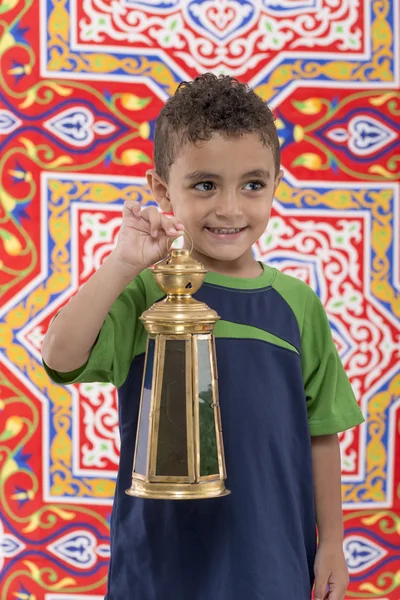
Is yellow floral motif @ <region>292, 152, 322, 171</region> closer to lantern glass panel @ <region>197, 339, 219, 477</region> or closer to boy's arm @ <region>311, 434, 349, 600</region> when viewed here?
boy's arm @ <region>311, 434, 349, 600</region>

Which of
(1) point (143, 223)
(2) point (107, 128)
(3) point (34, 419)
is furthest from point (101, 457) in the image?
(1) point (143, 223)

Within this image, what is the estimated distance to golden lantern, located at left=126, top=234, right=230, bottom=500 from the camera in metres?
0.74

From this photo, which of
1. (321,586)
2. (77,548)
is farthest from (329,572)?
(77,548)

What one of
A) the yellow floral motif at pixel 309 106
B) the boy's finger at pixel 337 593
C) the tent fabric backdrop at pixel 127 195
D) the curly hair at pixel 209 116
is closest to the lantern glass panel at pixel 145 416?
the curly hair at pixel 209 116

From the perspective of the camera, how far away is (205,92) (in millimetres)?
876

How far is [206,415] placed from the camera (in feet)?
2.48

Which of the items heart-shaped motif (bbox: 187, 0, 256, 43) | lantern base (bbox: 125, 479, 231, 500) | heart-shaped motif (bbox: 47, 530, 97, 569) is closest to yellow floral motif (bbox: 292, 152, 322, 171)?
heart-shaped motif (bbox: 187, 0, 256, 43)

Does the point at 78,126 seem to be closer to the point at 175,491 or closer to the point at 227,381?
the point at 227,381

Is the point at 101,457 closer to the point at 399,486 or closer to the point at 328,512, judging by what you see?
the point at 399,486

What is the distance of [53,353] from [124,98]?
799mm

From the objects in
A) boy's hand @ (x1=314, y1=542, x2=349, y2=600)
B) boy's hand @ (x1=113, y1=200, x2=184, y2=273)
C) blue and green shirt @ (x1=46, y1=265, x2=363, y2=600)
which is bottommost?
boy's hand @ (x1=314, y1=542, x2=349, y2=600)

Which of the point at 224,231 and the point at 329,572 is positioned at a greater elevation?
the point at 224,231

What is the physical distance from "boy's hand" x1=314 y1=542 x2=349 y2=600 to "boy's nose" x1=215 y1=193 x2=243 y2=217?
385 mm

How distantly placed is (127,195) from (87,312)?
2.46ft
